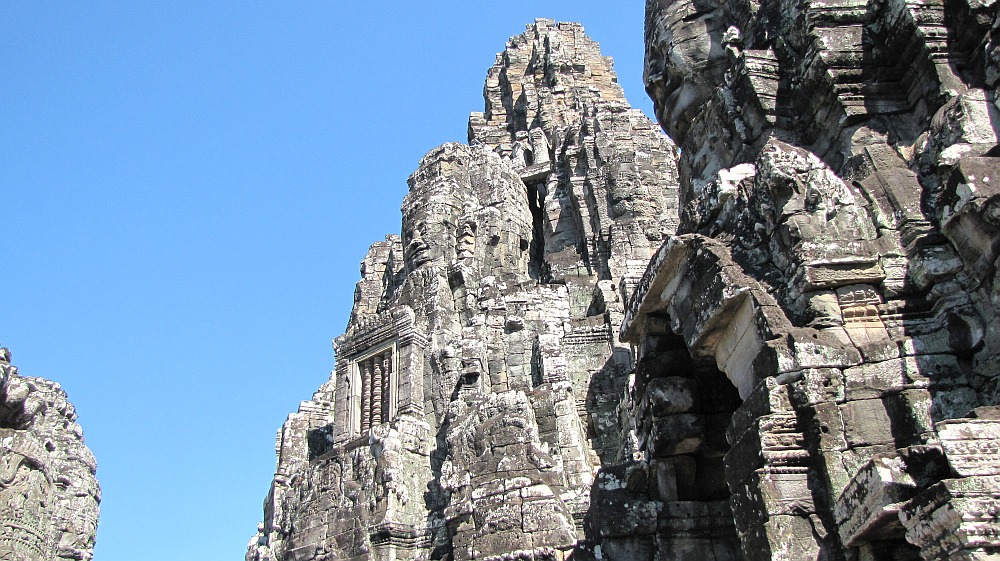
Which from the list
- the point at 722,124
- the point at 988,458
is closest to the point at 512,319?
the point at 722,124

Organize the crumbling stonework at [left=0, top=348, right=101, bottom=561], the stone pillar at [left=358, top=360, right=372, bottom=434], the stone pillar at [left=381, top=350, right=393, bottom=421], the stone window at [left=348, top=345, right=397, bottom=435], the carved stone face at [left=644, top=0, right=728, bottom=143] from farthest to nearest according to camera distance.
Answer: the stone pillar at [left=358, top=360, right=372, bottom=434] < the stone window at [left=348, top=345, right=397, bottom=435] < the stone pillar at [left=381, top=350, right=393, bottom=421] < the carved stone face at [left=644, top=0, right=728, bottom=143] < the crumbling stonework at [left=0, top=348, right=101, bottom=561]

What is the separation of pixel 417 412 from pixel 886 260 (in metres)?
17.7

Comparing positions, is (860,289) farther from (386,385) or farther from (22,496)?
(386,385)

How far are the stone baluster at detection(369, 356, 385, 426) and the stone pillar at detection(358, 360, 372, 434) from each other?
119 mm

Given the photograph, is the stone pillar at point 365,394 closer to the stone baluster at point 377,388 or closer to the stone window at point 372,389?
the stone window at point 372,389

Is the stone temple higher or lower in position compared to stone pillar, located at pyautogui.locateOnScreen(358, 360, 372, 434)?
lower

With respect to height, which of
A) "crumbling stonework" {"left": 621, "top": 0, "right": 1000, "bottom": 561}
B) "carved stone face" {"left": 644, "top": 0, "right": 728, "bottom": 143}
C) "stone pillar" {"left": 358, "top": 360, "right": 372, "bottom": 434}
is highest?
"stone pillar" {"left": 358, "top": 360, "right": 372, "bottom": 434}

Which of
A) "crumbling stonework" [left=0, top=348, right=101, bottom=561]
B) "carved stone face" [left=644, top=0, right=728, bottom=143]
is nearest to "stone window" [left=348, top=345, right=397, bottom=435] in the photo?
"crumbling stonework" [left=0, top=348, right=101, bottom=561]

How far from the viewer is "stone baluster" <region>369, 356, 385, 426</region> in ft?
73.8

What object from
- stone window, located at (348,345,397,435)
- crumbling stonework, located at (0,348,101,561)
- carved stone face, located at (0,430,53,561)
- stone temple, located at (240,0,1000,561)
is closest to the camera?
stone temple, located at (240,0,1000,561)

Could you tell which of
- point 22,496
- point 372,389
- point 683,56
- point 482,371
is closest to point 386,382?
point 372,389

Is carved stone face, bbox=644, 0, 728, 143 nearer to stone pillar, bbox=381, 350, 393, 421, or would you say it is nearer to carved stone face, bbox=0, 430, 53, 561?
carved stone face, bbox=0, 430, 53, 561

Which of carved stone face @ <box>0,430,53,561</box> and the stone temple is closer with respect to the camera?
the stone temple

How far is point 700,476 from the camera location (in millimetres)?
7195
